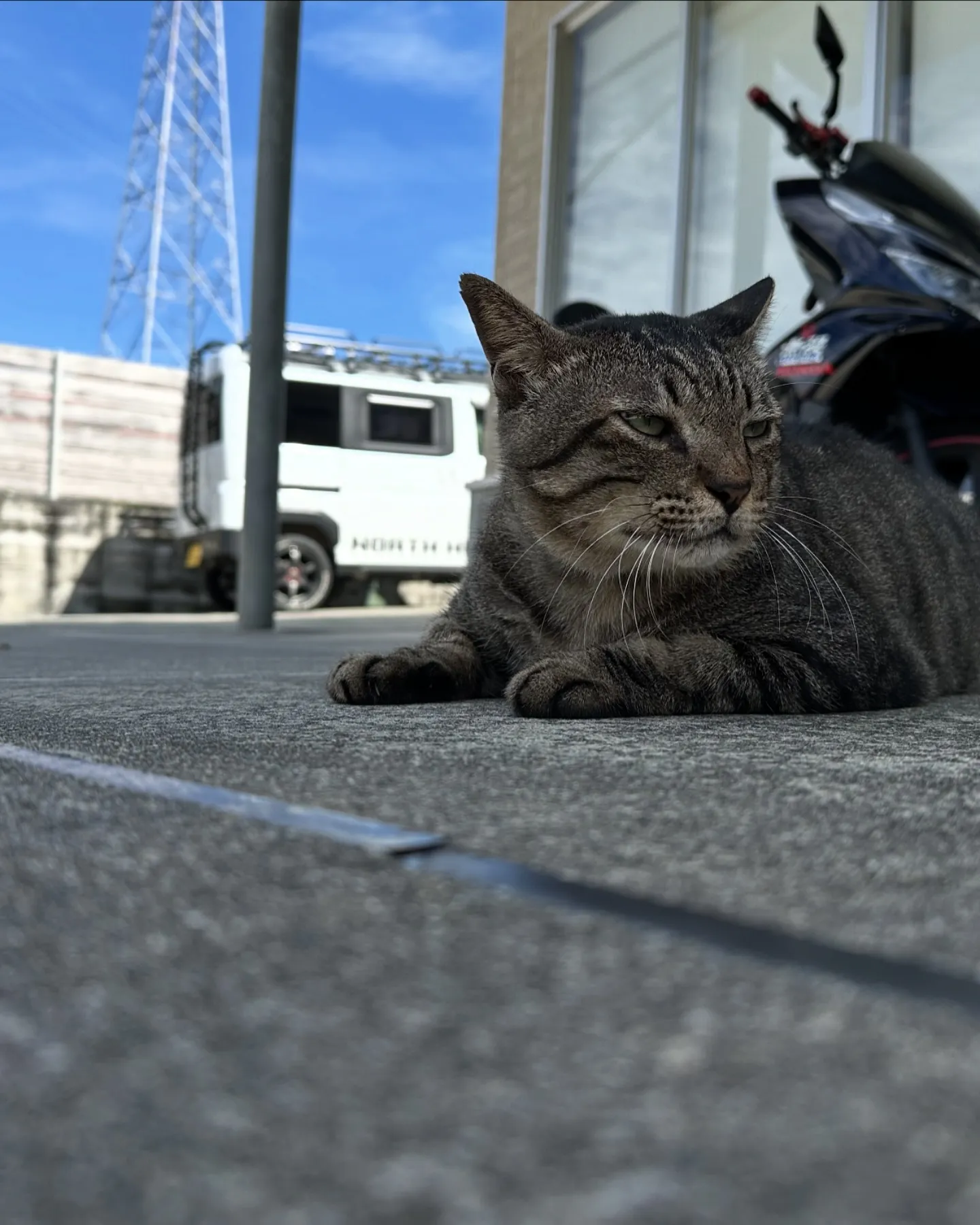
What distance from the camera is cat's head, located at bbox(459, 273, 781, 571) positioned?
1.68 metres

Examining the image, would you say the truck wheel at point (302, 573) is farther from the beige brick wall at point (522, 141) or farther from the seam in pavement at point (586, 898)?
the seam in pavement at point (586, 898)

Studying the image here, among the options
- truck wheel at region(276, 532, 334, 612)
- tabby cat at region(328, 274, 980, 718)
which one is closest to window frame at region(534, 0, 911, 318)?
tabby cat at region(328, 274, 980, 718)

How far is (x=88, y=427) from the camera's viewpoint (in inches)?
447

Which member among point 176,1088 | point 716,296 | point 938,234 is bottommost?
point 176,1088

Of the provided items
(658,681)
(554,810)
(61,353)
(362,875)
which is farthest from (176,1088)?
(61,353)

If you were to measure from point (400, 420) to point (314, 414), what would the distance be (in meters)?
0.83

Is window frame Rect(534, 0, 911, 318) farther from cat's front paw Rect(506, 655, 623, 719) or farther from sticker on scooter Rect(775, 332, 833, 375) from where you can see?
cat's front paw Rect(506, 655, 623, 719)

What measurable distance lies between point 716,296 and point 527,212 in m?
1.62

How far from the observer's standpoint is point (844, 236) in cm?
305

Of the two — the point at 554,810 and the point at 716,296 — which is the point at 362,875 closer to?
the point at 554,810

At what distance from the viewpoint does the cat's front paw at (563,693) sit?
4.89 ft

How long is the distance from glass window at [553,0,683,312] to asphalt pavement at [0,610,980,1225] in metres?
5.29

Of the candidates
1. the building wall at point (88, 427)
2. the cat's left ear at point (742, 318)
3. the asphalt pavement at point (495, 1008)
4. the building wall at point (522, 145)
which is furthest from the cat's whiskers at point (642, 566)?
the building wall at point (88, 427)

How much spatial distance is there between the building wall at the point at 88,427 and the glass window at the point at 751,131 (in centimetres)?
737
